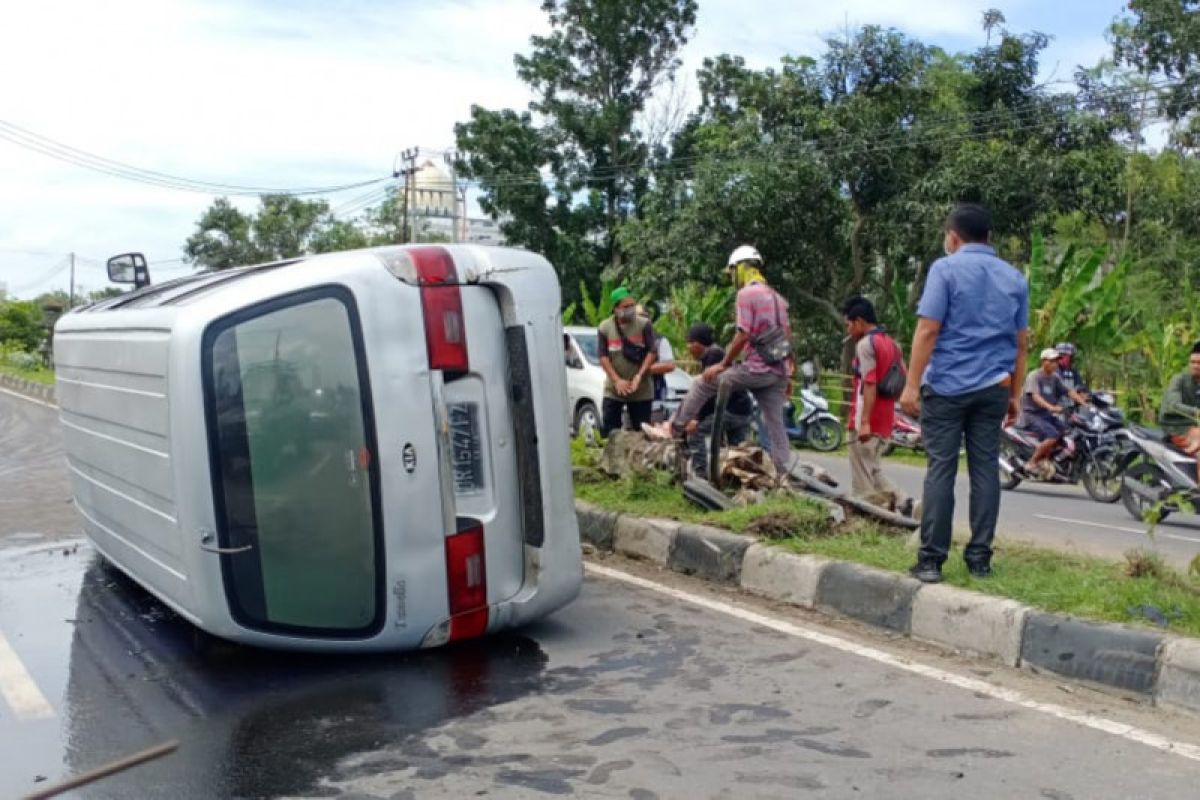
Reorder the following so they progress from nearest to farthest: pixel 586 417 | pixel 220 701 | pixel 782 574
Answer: pixel 220 701 < pixel 782 574 < pixel 586 417

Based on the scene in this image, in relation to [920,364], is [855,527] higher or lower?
lower

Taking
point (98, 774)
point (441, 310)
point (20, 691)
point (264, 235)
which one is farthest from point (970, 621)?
point (264, 235)

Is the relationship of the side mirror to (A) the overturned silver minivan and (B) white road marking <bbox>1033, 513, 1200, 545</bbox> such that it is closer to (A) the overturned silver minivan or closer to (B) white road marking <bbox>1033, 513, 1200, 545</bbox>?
(A) the overturned silver minivan

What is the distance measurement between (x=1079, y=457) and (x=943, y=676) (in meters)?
8.17

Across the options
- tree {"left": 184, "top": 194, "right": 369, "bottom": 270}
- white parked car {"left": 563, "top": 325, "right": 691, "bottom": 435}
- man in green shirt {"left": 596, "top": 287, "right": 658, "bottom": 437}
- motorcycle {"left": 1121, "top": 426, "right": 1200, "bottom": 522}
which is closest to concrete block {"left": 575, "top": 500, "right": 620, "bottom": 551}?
man in green shirt {"left": 596, "top": 287, "right": 658, "bottom": 437}

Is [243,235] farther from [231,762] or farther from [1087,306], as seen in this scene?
[231,762]

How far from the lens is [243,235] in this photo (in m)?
49.9

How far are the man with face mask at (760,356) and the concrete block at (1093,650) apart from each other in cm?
284

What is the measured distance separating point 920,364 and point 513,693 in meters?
2.34

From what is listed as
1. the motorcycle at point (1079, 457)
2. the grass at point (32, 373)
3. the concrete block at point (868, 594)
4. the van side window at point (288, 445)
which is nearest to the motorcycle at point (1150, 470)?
the motorcycle at point (1079, 457)

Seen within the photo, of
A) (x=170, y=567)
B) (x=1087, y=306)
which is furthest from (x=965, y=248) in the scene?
(x=1087, y=306)

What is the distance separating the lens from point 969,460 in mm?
5180

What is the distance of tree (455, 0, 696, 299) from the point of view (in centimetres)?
3034

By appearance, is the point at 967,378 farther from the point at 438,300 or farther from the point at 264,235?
the point at 264,235
